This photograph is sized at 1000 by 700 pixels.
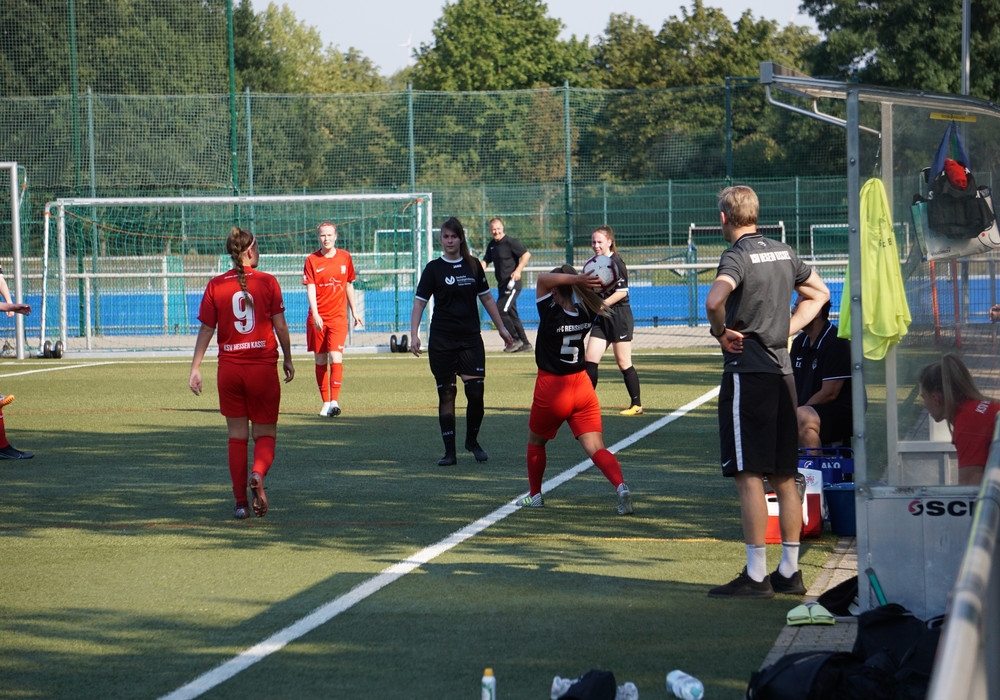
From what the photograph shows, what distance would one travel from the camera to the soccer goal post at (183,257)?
2270 centimetres

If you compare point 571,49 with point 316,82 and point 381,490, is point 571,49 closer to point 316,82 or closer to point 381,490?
point 316,82

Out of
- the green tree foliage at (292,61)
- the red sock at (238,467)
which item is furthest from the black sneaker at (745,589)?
the green tree foliage at (292,61)

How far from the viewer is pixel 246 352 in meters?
7.85

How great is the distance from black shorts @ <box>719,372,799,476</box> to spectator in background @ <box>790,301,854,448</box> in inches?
81.8

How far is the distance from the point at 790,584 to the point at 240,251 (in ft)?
13.2

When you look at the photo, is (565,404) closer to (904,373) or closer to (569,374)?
(569,374)

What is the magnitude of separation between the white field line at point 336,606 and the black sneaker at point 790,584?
1888mm

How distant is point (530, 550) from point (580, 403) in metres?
1.17

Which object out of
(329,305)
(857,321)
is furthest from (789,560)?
(329,305)

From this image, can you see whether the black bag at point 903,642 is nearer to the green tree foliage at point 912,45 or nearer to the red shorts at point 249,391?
the red shorts at point 249,391

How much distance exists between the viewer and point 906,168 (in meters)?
5.78

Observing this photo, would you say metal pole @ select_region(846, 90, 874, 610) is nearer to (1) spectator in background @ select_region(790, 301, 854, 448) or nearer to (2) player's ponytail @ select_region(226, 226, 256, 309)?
(1) spectator in background @ select_region(790, 301, 854, 448)

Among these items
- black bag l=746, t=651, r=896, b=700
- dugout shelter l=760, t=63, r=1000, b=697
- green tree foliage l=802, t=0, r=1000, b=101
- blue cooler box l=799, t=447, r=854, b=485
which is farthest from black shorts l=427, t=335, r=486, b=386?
green tree foliage l=802, t=0, r=1000, b=101

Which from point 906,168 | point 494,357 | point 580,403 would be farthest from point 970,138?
point 494,357
